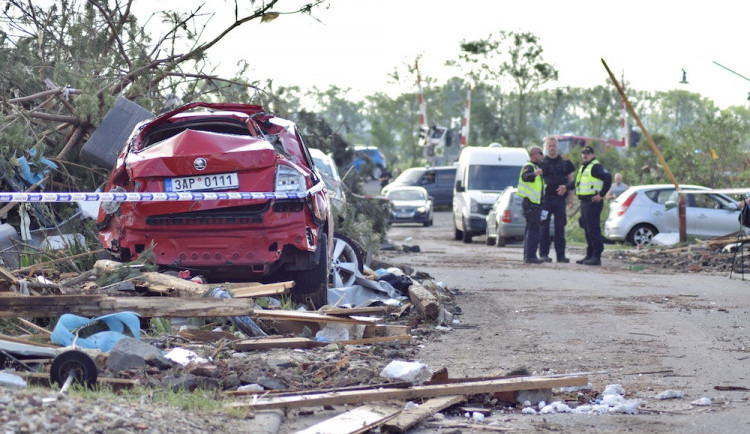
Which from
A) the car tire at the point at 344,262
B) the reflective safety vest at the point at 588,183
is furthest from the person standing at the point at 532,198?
the car tire at the point at 344,262

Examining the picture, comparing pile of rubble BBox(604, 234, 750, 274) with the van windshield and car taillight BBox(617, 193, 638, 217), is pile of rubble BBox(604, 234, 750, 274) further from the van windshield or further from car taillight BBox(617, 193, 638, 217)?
the van windshield

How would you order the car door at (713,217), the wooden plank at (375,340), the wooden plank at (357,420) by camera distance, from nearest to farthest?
the wooden plank at (357,420), the wooden plank at (375,340), the car door at (713,217)

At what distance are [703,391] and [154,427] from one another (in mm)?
3335

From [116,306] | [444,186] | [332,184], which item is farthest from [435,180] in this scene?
[116,306]

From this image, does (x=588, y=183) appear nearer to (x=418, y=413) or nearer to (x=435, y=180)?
(x=418, y=413)

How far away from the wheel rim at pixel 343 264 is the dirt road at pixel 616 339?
1.16 metres

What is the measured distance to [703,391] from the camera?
6434 mm

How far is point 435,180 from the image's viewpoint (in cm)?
4509

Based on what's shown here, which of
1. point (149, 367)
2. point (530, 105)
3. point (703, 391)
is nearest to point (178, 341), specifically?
point (149, 367)

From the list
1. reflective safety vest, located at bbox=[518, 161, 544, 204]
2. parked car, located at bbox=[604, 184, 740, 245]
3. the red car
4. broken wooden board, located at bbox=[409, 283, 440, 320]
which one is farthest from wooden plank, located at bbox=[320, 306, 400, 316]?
parked car, located at bbox=[604, 184, 740, 245]

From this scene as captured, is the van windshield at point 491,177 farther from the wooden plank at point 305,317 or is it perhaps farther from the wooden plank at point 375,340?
the wooden plank at point 305,317

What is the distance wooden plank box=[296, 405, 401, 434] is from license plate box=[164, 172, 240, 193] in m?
3.63

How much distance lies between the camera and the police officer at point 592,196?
1764cm

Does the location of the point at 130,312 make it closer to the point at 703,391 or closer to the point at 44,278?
the point at 44,278
